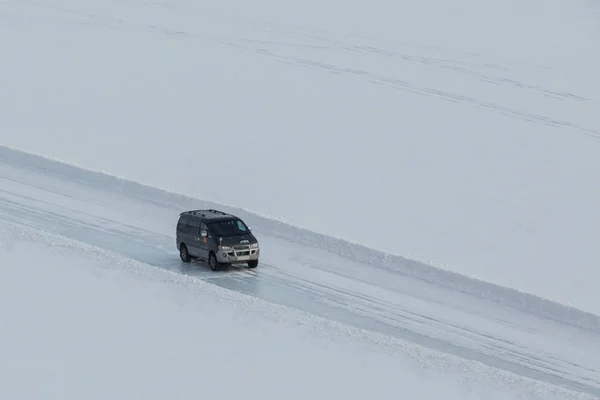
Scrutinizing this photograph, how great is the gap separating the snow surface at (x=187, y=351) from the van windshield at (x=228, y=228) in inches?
82.4

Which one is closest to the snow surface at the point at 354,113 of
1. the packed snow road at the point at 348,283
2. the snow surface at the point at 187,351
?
the packed snow road at the point at 348,283

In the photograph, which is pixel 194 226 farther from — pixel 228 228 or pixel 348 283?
pixel 348 283

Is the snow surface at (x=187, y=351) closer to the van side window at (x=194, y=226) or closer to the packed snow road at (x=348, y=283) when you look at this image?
the packed snow road at (x=348, y=283)

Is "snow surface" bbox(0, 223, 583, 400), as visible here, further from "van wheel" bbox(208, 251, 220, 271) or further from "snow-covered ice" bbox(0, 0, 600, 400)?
"van wheel" bbox(208, 251, 220, 271)

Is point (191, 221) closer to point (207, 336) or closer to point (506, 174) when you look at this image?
point (207, 336)

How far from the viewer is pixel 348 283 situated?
89.8ft

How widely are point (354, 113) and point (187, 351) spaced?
83.6ft

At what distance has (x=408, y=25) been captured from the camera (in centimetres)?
5984

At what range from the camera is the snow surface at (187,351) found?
773 inches

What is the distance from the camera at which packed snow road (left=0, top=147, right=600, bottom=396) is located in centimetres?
2336

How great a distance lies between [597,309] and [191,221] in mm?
12113

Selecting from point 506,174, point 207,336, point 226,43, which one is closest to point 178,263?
point 207,336

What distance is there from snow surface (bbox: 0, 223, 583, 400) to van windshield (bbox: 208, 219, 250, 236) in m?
2.09

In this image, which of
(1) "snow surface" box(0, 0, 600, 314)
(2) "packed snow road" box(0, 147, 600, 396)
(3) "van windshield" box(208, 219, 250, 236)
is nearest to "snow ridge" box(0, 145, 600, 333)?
(2) "packed snow road" box(0, 147, 600, 396)
